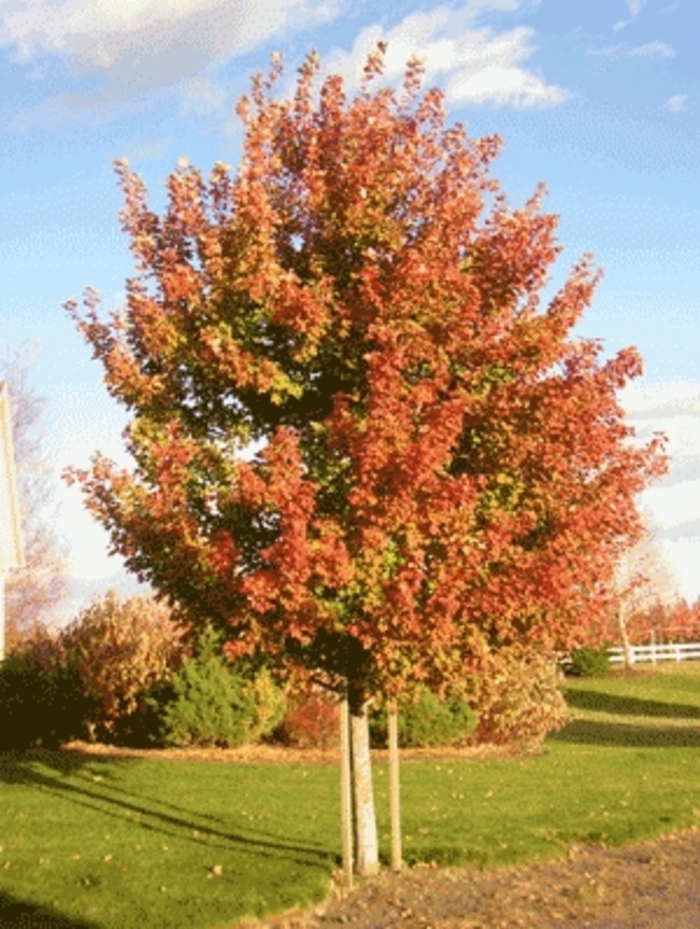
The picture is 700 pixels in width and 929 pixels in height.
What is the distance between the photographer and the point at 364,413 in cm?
1115

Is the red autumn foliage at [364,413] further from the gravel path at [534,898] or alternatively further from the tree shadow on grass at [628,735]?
the tree shadow on grass at [628,735]

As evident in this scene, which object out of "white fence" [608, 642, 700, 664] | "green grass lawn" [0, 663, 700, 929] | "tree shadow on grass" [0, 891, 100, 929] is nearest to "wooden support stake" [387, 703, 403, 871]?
"green grass lawn" [0, 663, 700, 929]

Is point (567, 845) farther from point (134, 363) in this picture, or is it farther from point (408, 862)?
point (134, 363)

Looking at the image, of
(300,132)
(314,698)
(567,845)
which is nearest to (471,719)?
(314,698)

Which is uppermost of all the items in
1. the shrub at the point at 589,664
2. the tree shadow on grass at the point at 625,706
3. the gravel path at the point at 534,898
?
the shrub at the point at 589,664

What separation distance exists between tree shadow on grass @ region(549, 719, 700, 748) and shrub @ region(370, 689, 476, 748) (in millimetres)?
5139

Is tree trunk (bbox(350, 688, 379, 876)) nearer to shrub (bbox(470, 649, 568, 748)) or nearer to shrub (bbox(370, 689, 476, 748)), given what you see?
shrub (bbox(370, 689, 476, 748))

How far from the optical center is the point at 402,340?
1112 cm

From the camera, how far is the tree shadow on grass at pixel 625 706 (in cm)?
3784

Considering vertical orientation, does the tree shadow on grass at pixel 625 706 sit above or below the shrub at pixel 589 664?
below

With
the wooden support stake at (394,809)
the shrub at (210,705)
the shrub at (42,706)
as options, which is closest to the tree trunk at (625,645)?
the shrub at (210,705)

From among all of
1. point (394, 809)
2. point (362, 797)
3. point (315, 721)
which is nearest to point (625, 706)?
point (315, 721)

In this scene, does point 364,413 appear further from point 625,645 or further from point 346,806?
point 625,645

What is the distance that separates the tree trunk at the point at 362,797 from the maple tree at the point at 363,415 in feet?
0.09
